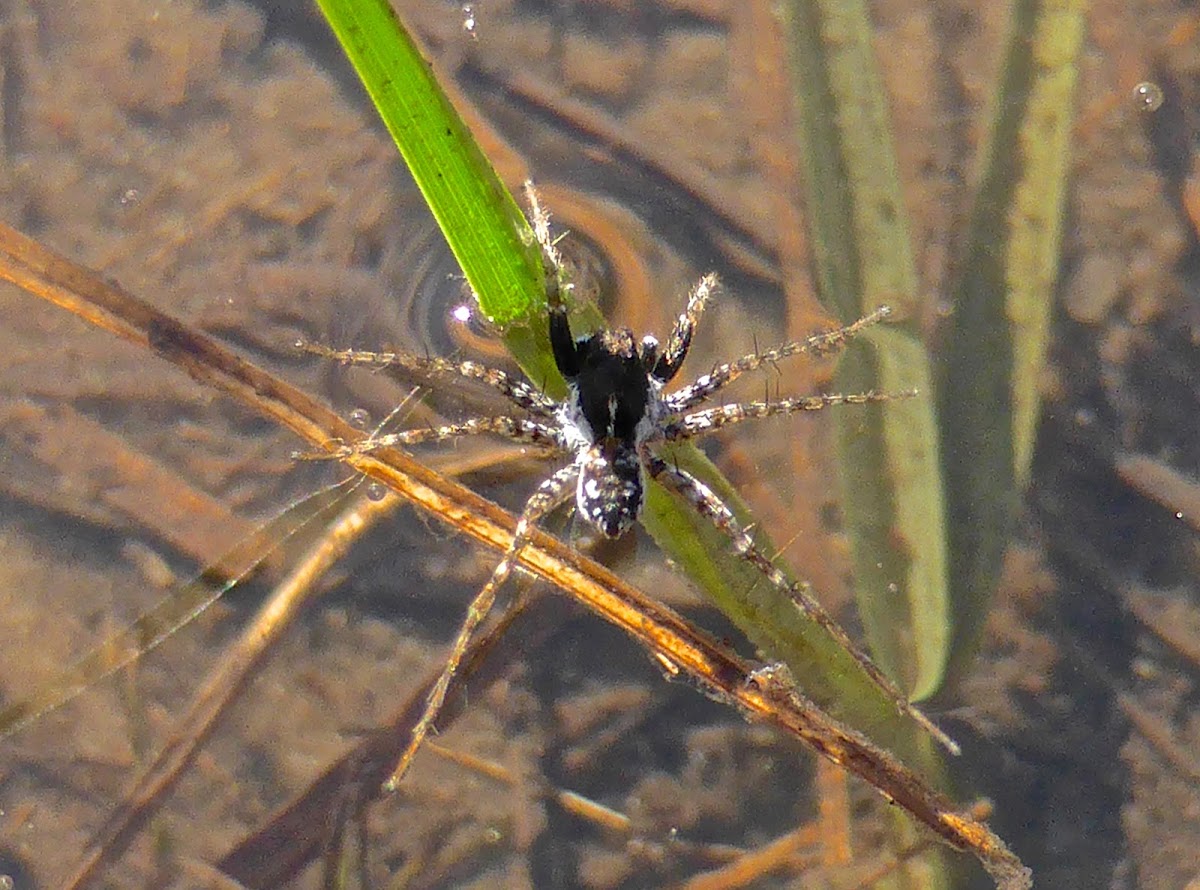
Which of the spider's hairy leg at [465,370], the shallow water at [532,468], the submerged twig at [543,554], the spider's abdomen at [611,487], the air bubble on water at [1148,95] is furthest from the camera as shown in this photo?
the air bubble on water at [1148,95]

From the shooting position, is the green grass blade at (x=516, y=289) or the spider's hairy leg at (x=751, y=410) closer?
the green grass blade at (x=516, y=289)

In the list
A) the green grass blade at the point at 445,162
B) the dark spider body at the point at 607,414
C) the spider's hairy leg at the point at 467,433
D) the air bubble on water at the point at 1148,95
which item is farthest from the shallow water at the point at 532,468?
the green grass blade at the point at 445,162

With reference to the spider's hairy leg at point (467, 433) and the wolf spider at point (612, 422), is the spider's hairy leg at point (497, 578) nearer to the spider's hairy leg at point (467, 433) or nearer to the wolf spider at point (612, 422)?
the wolf spider at point (612, 422)

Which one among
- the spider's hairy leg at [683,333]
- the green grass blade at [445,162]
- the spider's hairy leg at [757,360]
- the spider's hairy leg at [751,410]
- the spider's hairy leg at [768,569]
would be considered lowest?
the spider's hairy leg at [768,569]

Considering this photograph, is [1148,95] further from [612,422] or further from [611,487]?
[611,487]

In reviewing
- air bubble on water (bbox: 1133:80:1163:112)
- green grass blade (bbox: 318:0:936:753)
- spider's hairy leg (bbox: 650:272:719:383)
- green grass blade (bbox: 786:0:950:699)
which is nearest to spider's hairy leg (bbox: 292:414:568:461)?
green grass blade (bbox: 318:0:936:753)

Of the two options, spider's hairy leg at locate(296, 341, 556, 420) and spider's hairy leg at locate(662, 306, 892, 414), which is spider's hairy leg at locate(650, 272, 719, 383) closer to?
spider's hairy leg at locate(662, 306, 892, 414)
